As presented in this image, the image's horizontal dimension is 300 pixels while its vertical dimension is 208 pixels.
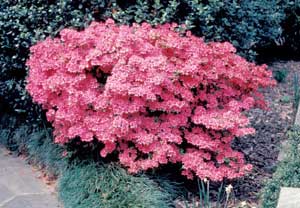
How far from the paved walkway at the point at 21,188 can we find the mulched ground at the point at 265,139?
1297 millimetres

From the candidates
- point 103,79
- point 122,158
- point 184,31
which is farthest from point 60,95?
point 184,31

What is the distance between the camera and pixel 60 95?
376 centimetres

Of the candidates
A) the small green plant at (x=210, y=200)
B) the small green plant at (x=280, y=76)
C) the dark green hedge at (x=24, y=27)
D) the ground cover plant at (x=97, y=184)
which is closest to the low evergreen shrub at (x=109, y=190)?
the ground cover plant at (x=97, y=184)

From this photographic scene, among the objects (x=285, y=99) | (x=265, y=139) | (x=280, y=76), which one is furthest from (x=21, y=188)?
(x=280, y=76)

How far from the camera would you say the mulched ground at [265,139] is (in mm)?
4012

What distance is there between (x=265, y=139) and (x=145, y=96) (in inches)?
67.7

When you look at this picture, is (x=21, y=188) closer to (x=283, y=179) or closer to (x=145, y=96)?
(x=145, y=96)

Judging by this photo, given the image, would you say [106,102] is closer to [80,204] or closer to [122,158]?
[122,158]

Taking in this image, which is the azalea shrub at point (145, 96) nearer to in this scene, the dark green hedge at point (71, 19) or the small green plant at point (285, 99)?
the dark green hedge at point (71, 19)

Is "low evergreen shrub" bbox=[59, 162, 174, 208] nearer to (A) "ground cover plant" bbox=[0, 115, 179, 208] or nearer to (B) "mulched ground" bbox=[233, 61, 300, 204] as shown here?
(A) "ground cover plant" bbox=[0, 115, 179, 208]

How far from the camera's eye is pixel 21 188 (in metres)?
4.17

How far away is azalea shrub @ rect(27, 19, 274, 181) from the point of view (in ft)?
11.5

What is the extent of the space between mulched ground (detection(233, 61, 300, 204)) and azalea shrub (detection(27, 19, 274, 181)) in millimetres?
309

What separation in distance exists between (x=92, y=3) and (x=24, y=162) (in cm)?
137
